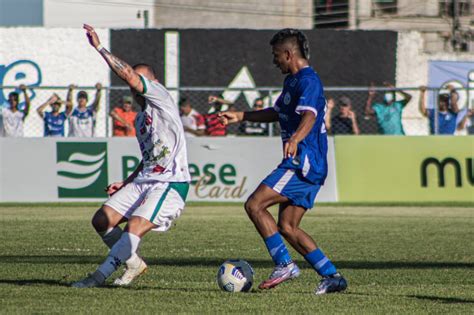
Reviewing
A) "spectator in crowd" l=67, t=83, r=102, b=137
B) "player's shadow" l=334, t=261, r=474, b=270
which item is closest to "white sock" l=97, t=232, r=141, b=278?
"player's shadow" l=334, t=261, r=474, b=270

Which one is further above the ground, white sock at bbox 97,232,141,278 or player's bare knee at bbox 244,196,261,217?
player's bare knee at bbox 244,196,261,217

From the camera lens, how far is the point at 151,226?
917cm

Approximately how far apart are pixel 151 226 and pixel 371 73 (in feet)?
80.3

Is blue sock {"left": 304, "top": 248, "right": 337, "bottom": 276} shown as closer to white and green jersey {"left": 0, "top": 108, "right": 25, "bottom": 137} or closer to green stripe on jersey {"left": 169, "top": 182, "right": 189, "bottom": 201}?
green stripe on jersey {"left": 169, "top": 182, "right": 189, "bottom": 201}

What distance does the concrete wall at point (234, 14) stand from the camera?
45250 millimetres

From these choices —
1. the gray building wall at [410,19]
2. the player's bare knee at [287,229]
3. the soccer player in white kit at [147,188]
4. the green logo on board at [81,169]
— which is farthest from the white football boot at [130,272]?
the gray building wall at [410,19]

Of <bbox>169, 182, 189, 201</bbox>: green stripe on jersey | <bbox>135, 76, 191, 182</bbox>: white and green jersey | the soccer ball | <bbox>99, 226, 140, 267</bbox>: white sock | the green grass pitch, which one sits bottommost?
the green grass pitch

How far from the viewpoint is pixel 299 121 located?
8883 millimetres

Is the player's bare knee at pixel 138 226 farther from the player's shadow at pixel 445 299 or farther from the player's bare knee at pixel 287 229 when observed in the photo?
the player's shadow at pixel 445 299

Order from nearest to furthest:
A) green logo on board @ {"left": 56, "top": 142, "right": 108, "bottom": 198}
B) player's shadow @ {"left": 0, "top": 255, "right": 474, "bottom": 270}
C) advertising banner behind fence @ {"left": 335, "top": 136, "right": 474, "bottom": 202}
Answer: player's shadow @ {"left": 0, "top": 255, "right": 474, "bottom": 270}
green logo on board @ {"left": 56, "top": 142, "right": 108, "bottom": 198}
advertising banner behind fence @ {"left": 335, "top": 136, "right": 474, "bottom": 202}

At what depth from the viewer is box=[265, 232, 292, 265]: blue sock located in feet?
29.7

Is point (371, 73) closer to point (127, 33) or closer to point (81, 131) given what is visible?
point (127, 33)

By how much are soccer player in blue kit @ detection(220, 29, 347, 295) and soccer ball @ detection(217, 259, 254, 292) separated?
5.5 inches

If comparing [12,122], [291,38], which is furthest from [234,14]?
[291,38]
